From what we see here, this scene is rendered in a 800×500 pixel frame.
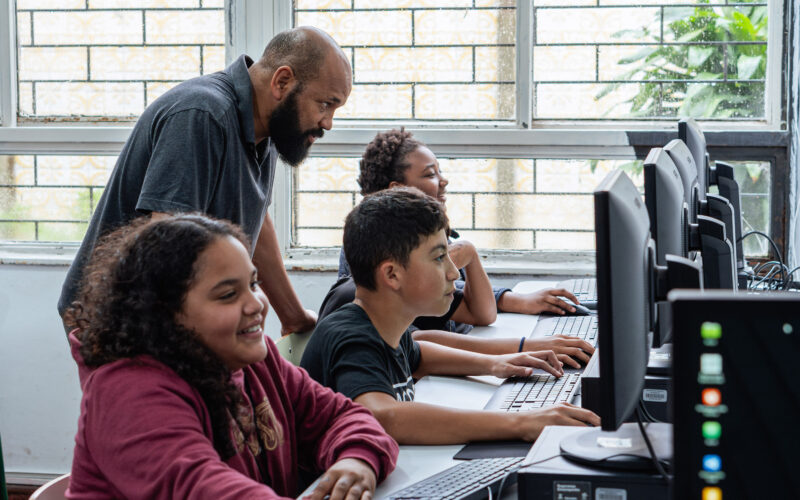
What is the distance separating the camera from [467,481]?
3.77 ft

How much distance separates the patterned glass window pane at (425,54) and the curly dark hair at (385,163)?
2.22ft

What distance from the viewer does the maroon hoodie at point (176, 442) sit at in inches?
39.1

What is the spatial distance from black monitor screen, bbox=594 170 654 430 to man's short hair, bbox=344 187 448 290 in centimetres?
64

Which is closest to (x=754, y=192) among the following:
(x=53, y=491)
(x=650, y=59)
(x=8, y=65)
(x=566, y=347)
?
(x=650, y=59)

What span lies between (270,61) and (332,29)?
4.31 feet

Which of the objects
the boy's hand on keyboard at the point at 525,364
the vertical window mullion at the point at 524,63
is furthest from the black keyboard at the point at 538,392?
the vertical window mullion at the point at 524,63

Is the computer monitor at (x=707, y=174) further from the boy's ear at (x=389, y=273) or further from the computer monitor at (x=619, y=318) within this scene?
the computer monitor at (x=619, y=318)

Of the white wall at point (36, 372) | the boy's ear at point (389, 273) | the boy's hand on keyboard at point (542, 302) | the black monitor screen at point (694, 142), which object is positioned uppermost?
the black monitor screen at point (694, 142)

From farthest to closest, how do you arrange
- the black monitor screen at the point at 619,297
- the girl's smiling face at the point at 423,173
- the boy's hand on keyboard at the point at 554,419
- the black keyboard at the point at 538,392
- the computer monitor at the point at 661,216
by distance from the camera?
the girl's smiling face at the point at 423,173 < the black keyboard at the point at 538,392 < the boy's hand on keyboard at the point at 554,419 < the computer monitor at the point at 661,216 < the black monitor screen at the point at 619,297

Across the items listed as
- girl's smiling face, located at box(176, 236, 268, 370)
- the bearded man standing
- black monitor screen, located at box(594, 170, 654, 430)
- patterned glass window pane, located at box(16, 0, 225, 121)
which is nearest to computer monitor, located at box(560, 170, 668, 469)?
black monitor screen, located at box(594, 170, 654, 430)

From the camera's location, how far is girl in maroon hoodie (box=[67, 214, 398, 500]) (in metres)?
1.01

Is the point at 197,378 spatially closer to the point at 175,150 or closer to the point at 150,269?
the point at 150,269

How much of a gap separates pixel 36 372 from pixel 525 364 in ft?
7.25

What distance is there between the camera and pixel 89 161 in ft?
10.9
